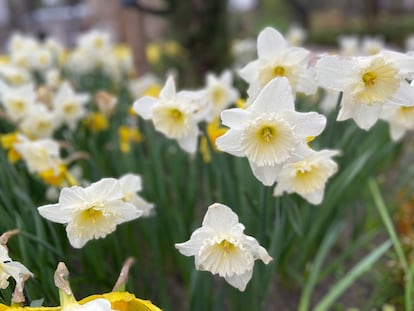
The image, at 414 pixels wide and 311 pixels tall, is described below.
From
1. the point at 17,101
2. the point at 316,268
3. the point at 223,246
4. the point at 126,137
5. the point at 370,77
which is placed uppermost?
the point at 370,77

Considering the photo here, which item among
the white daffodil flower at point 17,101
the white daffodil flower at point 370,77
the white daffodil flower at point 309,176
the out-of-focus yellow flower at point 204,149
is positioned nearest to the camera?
the white daffodil flower at point 370,77

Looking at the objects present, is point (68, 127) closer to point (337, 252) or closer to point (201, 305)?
point (201, 305)

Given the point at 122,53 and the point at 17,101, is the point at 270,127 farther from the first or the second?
the point at 122,53

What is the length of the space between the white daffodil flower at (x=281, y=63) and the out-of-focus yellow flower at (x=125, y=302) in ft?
1.70

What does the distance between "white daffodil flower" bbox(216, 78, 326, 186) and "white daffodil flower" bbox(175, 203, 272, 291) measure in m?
0.12

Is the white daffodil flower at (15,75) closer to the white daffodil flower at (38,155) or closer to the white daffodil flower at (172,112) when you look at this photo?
the white daffodil flower at (38,155)

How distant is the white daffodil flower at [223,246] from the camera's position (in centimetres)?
89

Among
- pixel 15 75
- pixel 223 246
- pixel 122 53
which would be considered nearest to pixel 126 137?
pixel 15 75

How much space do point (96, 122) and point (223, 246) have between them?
1.33 m

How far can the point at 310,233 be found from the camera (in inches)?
61.5

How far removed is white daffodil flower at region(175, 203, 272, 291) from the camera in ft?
2.92

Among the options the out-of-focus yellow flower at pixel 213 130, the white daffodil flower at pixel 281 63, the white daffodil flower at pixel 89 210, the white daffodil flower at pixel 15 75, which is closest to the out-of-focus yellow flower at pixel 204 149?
the out-of-focus yellow flower at pixel 213 130

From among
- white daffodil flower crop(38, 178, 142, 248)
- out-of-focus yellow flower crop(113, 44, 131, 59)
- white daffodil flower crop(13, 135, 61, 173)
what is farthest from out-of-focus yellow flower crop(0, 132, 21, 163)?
out-of-focus yellow flower crop(113, 44, 131, 59)

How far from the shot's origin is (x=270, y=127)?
90 centimetres
